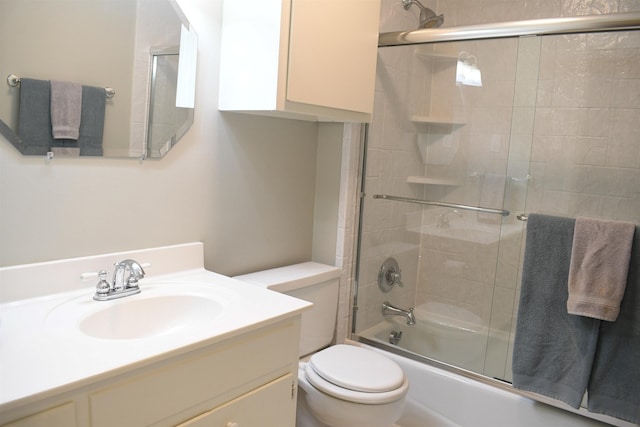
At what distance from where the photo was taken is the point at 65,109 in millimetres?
1316

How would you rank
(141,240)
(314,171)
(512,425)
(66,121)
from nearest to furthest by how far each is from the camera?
(66,121)
(141,240)
(512,425)
(314,171)

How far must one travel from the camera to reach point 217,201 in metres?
1.80

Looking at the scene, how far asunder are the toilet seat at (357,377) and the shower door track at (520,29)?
1378 millimetres

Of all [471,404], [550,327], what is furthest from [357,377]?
[550,327]

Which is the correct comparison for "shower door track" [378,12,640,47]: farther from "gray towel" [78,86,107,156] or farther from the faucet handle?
the faucet handle

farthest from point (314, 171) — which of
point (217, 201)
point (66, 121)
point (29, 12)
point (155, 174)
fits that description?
point (29, 12)

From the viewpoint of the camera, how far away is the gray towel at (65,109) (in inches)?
51.0

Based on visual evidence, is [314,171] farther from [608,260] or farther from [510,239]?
[608,260]

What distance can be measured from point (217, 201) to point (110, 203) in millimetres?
428

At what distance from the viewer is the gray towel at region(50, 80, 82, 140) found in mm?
1295

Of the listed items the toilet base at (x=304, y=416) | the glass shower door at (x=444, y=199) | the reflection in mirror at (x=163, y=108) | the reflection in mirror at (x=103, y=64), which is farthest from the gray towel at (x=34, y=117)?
the glass shower door at (x=444, y=199)

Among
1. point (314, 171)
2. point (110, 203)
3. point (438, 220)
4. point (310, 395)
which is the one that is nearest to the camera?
point (110, 203)

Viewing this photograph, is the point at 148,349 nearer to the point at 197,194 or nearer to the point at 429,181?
the point at 197,194

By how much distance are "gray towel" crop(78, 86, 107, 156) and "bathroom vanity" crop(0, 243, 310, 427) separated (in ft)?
1.09
